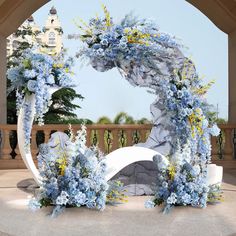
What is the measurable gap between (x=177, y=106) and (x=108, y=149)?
4812mm

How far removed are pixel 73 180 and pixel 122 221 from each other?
2.16ft

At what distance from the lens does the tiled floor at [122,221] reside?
162 inches

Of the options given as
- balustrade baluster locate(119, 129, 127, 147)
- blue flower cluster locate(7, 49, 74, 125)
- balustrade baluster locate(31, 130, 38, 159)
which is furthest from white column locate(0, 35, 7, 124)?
blue flower cluster locate(7, 49, 74, 125)

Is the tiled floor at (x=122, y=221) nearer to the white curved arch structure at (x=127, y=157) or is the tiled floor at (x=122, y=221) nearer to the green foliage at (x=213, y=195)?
the green foliage at (x=213, y=195)

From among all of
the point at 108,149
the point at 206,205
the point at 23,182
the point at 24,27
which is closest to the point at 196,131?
the point at 206,205

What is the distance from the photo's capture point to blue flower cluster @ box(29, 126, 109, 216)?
4703mm

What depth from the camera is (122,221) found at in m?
4.40

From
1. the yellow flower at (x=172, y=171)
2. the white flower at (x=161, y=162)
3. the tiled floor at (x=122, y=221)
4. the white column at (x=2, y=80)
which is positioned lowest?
the tiled floor at (x=122, y=221)

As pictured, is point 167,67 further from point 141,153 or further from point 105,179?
point 105,179

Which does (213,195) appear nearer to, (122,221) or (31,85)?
(122,221)

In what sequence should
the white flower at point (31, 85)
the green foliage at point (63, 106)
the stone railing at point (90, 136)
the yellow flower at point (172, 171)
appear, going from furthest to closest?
the green foliage at point (63, 106)
the stone railing at point (90, 136)
the white flower at point (31, 85)
the yellow flower at point (172, 171)

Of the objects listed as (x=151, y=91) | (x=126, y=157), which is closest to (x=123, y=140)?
(x=151, y=91)

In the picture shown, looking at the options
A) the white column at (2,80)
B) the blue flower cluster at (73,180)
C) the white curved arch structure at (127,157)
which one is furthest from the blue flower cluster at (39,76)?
the white column at (2,80)

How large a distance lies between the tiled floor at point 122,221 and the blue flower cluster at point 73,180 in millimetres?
108
